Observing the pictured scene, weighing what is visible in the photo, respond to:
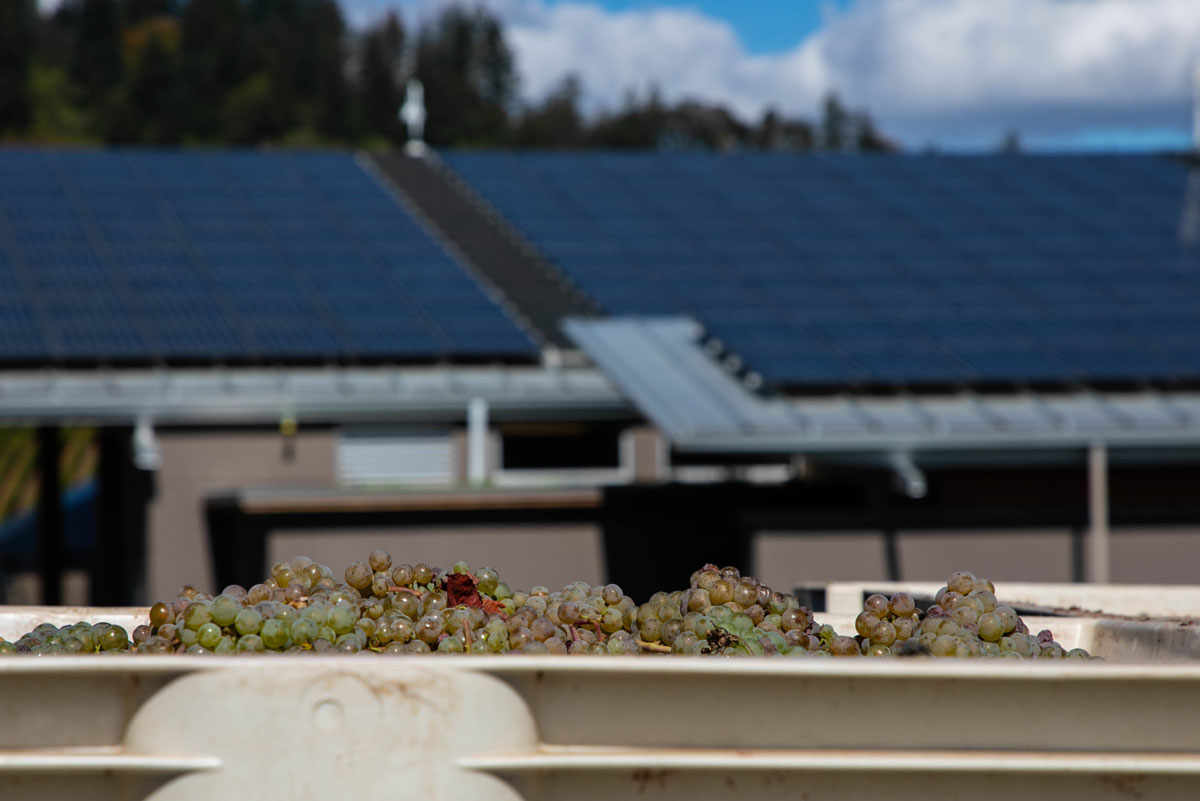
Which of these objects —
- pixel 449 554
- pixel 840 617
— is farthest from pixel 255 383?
pixel 840 617

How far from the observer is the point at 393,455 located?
14.6 m

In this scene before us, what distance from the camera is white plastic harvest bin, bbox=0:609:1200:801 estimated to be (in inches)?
86.2

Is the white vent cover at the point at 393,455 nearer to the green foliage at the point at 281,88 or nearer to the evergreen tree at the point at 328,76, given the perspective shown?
the green foliage at the point at 281,88

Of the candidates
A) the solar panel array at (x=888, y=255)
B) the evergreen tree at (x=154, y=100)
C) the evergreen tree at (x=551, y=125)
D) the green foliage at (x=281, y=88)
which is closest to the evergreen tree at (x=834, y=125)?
the green foliage at (x=281, y=88)

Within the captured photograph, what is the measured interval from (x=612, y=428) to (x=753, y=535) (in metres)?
3.75

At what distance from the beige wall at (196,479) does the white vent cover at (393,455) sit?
1.19 feet

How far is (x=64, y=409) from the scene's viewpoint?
12797 millimetres

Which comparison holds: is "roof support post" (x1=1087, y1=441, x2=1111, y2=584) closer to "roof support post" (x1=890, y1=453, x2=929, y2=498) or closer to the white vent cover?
"roof support post" (x1=890, y1=453, x2=929, y2=498)

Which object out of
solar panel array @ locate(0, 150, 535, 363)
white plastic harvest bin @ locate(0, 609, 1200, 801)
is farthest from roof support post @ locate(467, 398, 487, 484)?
white plastic harvest bin @ locate(0, 609, 1200, 801)

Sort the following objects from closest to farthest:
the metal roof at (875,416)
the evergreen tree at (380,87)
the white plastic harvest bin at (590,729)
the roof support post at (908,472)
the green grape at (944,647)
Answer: the white plastic harvest bin at (590,729)
the green grape at (944,647)
the metal roof at (875,416)
the roof support post at (908,472)
the evergreen tree at (380,87)

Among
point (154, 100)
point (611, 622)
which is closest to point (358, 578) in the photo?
point (611, 622)

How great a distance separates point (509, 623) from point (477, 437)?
36.6 ft

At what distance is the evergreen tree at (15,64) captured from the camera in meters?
83.8

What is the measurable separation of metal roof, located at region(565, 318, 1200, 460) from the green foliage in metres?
69.3
